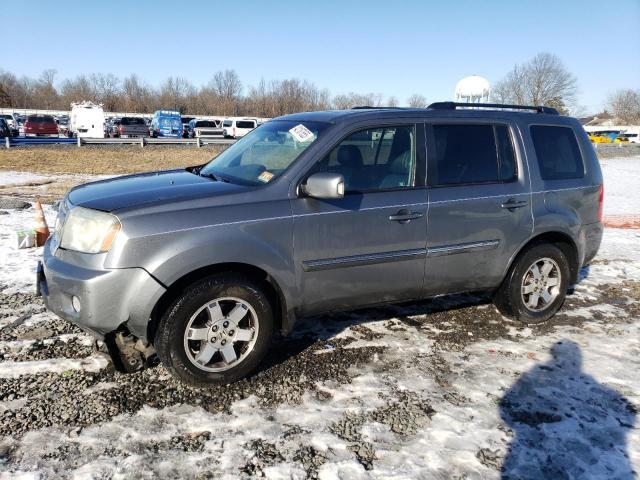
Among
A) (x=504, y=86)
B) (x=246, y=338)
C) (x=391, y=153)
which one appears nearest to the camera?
(x=246, y=338)

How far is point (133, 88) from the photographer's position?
8950cm

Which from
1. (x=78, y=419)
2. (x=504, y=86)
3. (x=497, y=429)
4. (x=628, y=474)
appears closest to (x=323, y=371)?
(x=497, y=429)

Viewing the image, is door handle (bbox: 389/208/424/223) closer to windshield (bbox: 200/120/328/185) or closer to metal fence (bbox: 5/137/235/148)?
windshield (bbox: 200/120/328/185)

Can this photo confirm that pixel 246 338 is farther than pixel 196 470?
Yes

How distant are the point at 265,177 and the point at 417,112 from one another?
1.45 m

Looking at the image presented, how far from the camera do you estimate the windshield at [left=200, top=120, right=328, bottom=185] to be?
3.88 m

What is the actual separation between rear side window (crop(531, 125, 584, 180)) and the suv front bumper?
3.59m

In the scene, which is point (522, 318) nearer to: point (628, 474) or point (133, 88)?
point (628, 474)

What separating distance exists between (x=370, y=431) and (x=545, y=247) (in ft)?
8.92

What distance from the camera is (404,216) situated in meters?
4.01

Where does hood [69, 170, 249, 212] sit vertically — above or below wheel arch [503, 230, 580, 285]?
above

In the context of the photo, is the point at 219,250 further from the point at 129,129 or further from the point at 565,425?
the point at 129,129

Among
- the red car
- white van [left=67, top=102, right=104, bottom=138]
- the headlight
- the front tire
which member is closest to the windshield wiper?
the front tire

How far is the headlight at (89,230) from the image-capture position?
3230 mm
